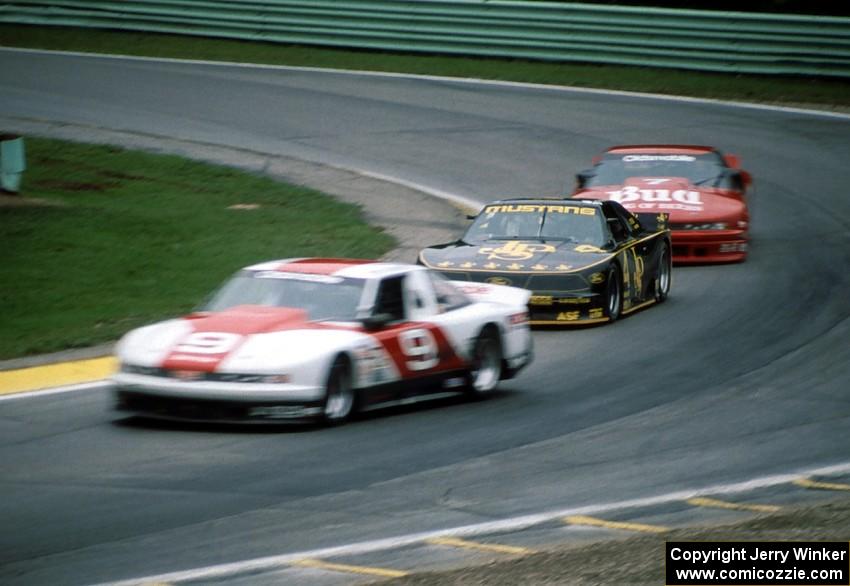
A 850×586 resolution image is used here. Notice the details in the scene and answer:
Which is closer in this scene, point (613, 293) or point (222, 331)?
point (222, 331)

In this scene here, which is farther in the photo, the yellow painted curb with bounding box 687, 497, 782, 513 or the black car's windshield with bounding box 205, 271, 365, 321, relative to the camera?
the black car's windshield with bounding box 205, 271, 365, 321

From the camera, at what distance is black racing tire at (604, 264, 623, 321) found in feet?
55.2

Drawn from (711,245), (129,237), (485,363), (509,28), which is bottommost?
(711,245)

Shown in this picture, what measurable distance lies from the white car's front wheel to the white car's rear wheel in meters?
1.72

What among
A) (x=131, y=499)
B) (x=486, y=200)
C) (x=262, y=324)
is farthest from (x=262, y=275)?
(x=486, y=200)

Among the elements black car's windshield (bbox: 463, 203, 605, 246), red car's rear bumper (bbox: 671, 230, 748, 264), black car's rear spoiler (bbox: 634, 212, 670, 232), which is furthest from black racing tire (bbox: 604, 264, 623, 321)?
red car's rear bumper (bbox: 671, 230, 748, 264)

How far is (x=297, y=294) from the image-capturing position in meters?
12.5

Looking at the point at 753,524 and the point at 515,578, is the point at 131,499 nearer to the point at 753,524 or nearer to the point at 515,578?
the point at 515,578

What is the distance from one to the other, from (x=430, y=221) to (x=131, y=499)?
492 inches

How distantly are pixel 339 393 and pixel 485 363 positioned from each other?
2130 millimetres

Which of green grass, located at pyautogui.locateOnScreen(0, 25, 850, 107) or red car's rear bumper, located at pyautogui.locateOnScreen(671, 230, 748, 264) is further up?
green grass, located at pyautogui.locateOnScreen(0, 25, 850, 107)

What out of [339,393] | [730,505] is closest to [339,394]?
[339,393]

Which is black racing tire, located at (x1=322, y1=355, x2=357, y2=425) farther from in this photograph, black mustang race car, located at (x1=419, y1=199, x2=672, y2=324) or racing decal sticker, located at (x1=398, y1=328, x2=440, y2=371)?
black mustang race car, located at (x1=419, y1=199, x2=672, y2=324)

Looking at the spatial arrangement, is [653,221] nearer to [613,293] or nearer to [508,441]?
[613,293]
